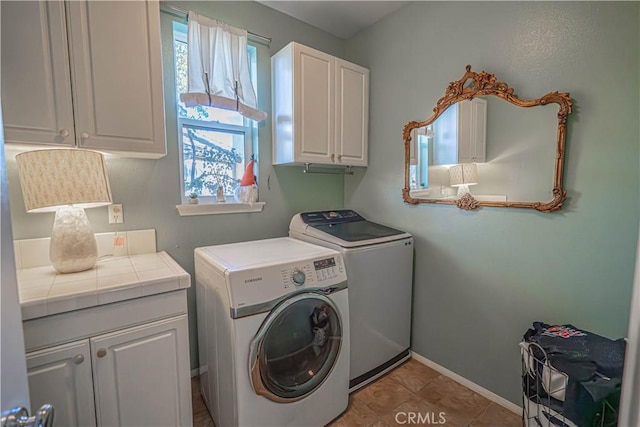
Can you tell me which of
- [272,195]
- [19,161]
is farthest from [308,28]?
[19,161]

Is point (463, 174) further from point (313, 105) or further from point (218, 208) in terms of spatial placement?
point (218, 208)

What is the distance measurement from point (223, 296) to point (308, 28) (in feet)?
7.32

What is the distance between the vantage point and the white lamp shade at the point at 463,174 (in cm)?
182

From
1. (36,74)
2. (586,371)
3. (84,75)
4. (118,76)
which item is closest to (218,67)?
(118,76)

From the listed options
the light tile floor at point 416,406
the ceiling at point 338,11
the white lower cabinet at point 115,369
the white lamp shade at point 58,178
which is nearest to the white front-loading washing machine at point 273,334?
the light tile floor at point 416,406

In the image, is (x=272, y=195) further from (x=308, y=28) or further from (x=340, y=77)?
(x=308, y=28)

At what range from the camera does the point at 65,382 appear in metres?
1.08

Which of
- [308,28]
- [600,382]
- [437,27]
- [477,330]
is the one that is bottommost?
[477,330]

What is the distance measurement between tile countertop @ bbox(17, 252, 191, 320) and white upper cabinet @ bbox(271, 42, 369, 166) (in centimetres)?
114

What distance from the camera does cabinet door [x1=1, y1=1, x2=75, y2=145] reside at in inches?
45.5

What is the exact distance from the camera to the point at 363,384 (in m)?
1.93

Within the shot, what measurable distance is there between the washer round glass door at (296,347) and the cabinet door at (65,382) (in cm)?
63

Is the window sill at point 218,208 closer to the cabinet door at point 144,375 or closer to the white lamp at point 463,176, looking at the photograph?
the cabinet door at point 144,375

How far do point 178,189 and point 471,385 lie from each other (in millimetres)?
2341
